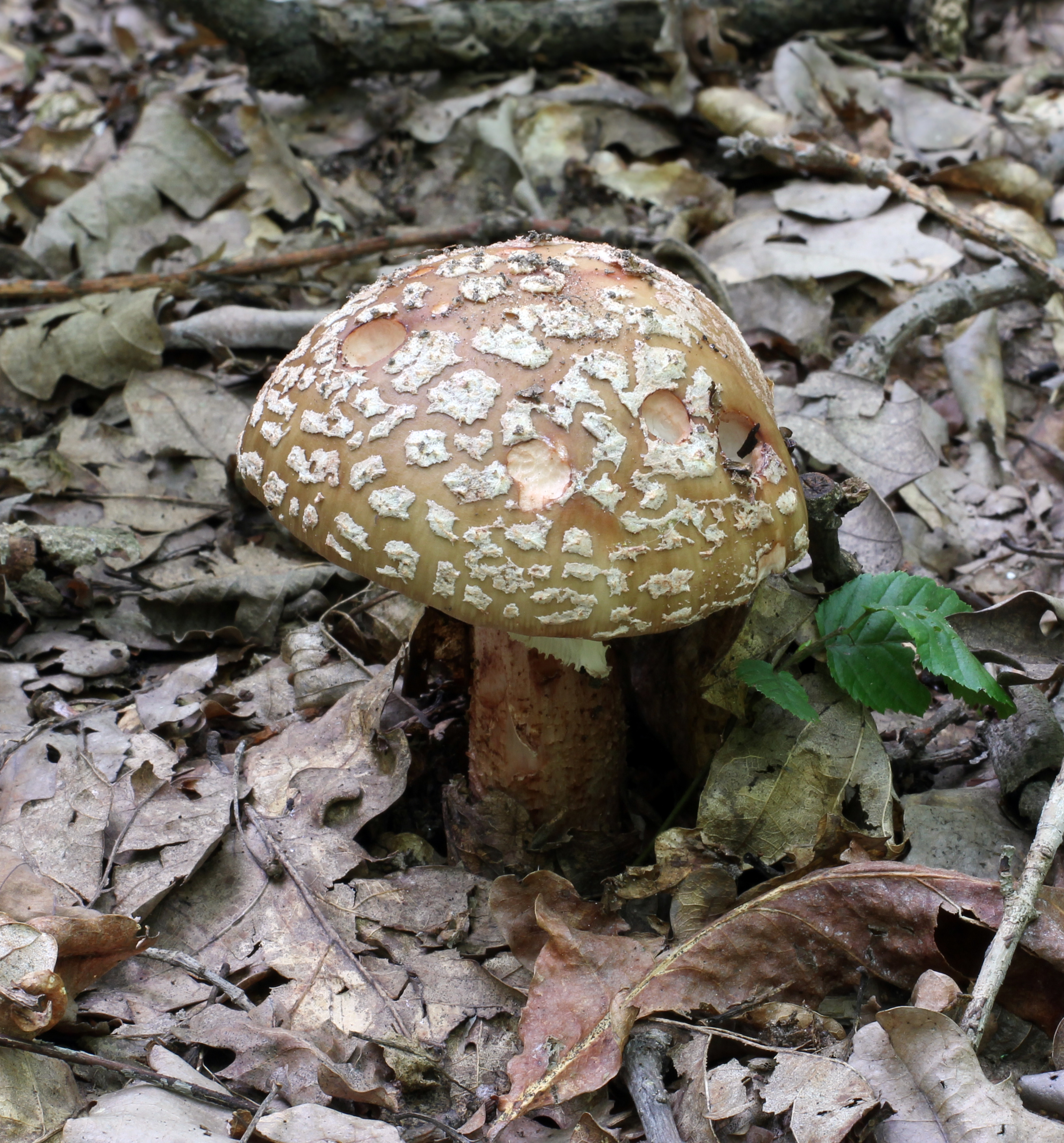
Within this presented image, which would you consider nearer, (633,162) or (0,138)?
(633,162)

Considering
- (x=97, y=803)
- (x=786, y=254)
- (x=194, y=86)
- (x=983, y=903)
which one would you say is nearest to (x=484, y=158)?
(x=786, y=254)

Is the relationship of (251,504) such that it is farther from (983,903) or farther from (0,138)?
(0,138)

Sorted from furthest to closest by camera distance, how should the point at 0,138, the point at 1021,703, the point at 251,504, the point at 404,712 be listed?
the point at 0,138 → the point at 251,504 → the point at 404,712 → the point at 1021,703

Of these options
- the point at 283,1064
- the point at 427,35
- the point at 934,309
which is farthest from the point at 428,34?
the point at 283,1064

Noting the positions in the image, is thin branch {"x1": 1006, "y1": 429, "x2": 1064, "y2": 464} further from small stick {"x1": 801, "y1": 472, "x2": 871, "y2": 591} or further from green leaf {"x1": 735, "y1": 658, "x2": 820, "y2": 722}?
green leaf {"x1": 735, "y1": 658, "x2": 820, "y2": 722}

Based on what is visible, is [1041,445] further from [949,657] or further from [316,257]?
[316,257]

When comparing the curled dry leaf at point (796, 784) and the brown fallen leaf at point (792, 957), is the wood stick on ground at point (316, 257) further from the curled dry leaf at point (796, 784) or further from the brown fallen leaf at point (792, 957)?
the brown fallen leaf at point (792, 957)
